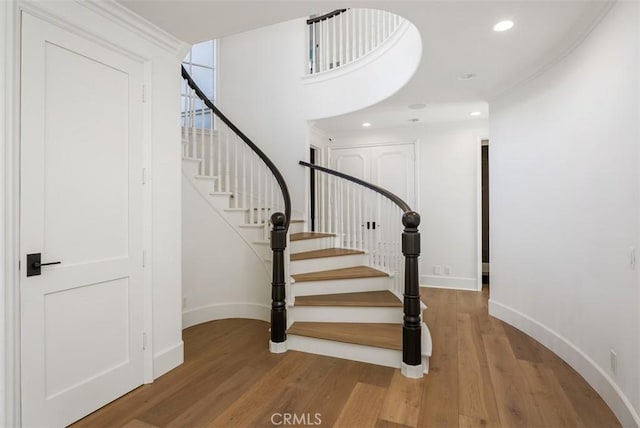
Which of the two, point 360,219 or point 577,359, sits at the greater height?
point 360,219

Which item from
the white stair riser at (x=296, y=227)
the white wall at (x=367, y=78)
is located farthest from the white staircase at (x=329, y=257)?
the white wall at (x=367, y=78)

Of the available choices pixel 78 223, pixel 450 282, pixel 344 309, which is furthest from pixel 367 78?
pixel 78 223

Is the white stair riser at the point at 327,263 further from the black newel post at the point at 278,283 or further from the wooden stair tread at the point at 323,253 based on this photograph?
the black newel post at the point at 278,283

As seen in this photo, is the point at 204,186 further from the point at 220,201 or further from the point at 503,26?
the point at 503,26

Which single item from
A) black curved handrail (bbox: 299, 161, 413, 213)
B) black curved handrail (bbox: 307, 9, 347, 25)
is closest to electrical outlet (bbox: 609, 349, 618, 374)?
black curved handrail (bbox: 299, 161, 413, 213)

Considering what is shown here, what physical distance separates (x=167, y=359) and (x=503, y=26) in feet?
11.0

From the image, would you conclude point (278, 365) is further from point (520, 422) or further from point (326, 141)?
point (326, 141)

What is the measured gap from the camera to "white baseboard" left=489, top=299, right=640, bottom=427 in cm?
183

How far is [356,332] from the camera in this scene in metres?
2.73

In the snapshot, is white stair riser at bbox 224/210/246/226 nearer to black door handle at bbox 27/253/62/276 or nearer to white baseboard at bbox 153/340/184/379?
white baseboard at bbox 153/340/184/379

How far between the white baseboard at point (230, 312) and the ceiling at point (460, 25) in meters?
2.62

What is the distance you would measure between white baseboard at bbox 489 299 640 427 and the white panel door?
2.96 metres

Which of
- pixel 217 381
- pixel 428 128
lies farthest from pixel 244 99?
pixel 217 381

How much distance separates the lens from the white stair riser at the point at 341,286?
3.14m
